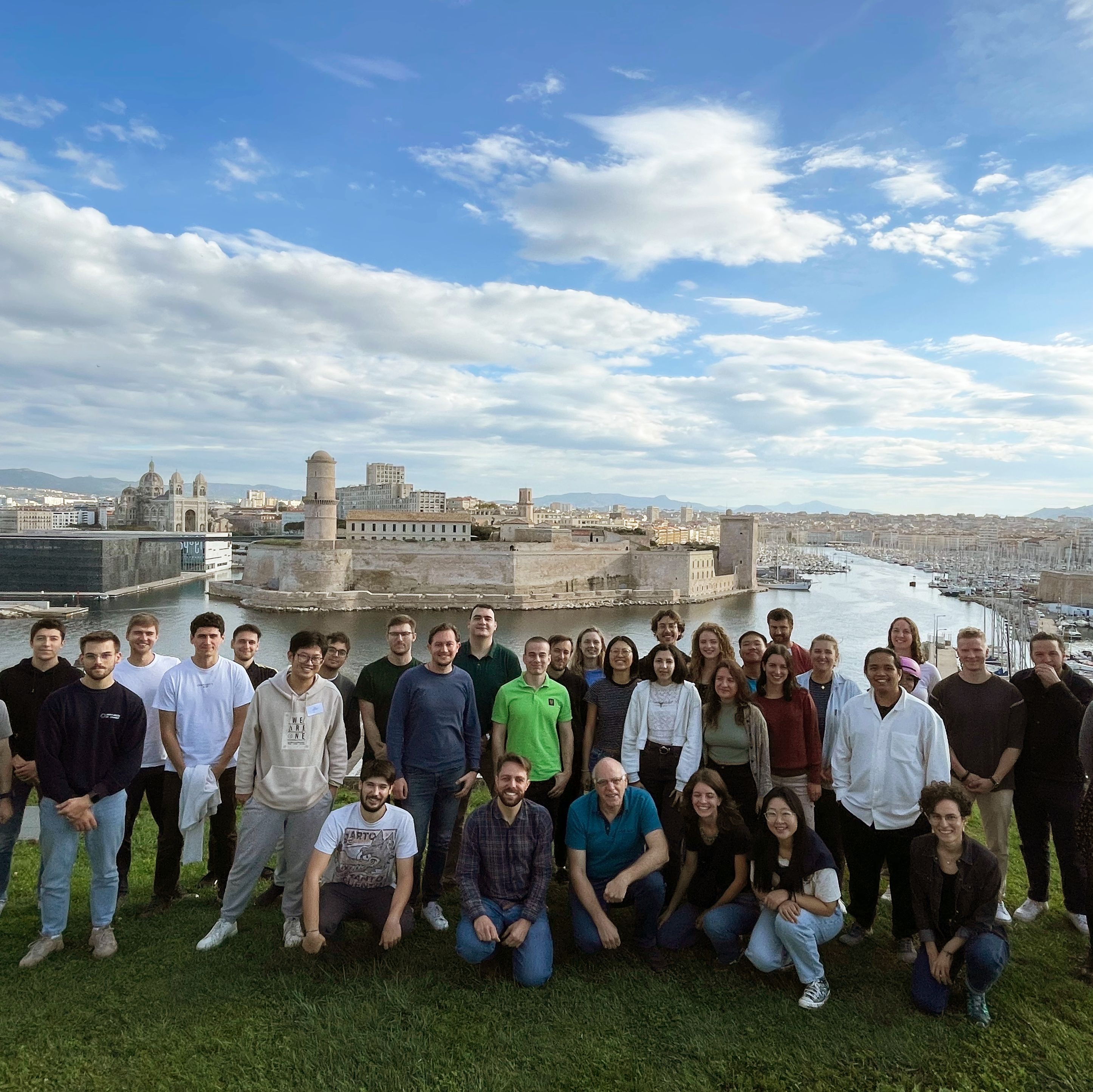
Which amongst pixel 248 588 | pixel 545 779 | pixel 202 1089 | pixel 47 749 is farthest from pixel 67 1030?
pixel 248 588

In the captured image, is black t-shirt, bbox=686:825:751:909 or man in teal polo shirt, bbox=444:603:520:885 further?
man in teal polo shirt, bbox=444:603:520:885

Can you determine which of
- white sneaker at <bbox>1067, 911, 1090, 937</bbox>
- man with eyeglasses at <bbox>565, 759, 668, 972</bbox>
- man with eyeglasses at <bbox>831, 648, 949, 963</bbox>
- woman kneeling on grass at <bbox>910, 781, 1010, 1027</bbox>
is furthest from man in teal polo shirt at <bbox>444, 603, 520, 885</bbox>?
white sneaker at <bbox>1067, 911, 1090, 937</bbox>

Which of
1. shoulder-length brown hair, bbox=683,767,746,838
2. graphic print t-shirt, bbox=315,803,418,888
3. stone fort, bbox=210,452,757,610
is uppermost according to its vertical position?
shoulder-length brown hair, bbox=683,767,746,838

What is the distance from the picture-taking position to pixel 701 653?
3.49 meters

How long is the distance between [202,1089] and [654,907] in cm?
155

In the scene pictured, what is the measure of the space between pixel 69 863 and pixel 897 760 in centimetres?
327

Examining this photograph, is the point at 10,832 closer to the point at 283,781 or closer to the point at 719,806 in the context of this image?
the point at 283,781

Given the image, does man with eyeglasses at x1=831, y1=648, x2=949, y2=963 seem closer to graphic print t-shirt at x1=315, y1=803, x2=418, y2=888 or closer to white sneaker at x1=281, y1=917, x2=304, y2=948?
graphic print t-shirt at x1=315, y1=803, x2=418, y2=888

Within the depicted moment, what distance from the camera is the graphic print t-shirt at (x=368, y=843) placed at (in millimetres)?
2762

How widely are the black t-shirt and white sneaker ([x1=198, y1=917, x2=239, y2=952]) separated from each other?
183 centimetres

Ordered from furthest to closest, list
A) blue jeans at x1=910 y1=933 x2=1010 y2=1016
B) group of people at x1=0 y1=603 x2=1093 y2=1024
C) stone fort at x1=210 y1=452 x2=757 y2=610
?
stone fort at x1=210 y1=452 x2=757 y2=610 → group of people at x1=0 y1=603 x2=1093 y2=1024 → blue jeans at x1=910 y1=933 x2=1010 y2=1016

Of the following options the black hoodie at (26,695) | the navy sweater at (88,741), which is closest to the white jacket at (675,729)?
the navy sweater at (88,741)

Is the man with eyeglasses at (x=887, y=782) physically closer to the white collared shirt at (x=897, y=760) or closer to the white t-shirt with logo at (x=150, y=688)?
the white collared shirt at (x=897, y=760)

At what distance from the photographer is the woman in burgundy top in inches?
123
